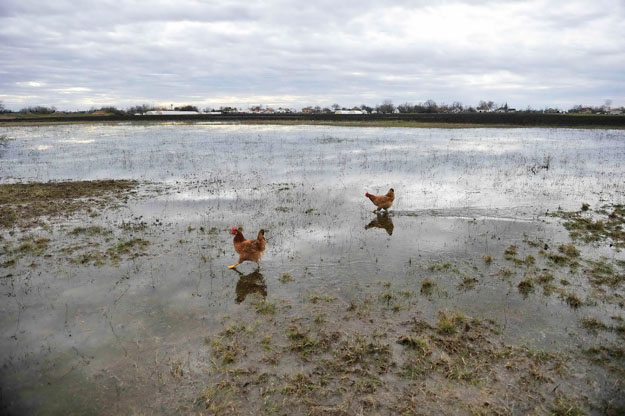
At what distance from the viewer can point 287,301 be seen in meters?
8.02

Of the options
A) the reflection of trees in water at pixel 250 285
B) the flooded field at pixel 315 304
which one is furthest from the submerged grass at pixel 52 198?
the reflection of trees in water at pixel 250 285

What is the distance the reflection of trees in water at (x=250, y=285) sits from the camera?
8.43 m

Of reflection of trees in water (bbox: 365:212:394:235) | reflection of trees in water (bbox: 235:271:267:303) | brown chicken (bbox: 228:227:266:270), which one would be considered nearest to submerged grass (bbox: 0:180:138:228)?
brown chicken (bbox: 228:227:266:270)

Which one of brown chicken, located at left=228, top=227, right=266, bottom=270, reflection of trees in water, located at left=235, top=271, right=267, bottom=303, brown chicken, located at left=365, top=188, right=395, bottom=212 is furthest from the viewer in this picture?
brown chicken, located at left=365, top=188, right=395, bottom=212

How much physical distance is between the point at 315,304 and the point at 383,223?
596 centimetres

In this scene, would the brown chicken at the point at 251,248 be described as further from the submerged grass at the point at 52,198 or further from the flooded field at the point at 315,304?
the submerged grass at the point at 52,198

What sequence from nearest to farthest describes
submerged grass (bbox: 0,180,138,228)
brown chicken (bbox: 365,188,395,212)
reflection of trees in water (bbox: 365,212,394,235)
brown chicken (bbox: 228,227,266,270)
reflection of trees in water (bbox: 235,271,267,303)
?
reflection of trees in water (bbox: 235,271,267,303), brown chicken (bbox: 228,227,266,270), reflection of trees in water (bbox: 365,212,394,235), brown chicken (bbox: 365,188,395,212), submerged grass (bbox: 0,180,138,228)

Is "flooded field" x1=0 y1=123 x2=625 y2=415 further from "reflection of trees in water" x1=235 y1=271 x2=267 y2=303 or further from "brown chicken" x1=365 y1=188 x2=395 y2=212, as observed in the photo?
"brown chicken" x1=365 y1=188 x2=395 y2=212

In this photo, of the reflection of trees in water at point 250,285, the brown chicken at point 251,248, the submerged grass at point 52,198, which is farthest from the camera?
the submerged grass at point 52,198

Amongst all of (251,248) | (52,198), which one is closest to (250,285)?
(251,248)

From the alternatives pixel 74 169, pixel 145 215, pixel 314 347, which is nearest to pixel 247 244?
pixel 314 347

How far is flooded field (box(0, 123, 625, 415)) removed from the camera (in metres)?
5.54

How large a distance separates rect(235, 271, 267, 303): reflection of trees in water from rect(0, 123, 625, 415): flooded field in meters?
0.05

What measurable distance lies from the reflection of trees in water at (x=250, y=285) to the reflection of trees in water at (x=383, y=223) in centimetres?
474
